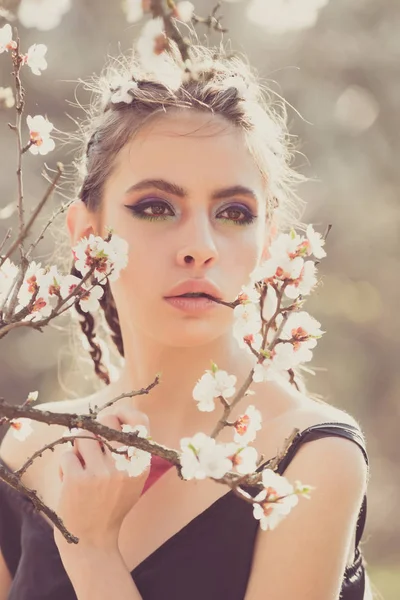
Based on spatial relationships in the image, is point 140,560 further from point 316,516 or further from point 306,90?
point 306,90

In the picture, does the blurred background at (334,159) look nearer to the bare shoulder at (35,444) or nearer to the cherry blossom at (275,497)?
the bare shoulder at (35,444)

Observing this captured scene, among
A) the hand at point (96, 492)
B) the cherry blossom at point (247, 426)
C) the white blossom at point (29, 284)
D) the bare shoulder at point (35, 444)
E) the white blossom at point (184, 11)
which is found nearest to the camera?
the white blossom at point (184, 11)

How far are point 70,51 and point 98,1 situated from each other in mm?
706

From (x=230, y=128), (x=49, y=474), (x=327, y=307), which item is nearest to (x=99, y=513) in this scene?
(x=49, y=474)

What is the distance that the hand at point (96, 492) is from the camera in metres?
1.44

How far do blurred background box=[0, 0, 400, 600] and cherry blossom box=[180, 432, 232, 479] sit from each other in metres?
5.27

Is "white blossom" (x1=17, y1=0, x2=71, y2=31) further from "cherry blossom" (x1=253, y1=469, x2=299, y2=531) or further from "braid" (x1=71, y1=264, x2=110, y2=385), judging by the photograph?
"braid" (x1=71, y1=264, x2=110, y2=385)

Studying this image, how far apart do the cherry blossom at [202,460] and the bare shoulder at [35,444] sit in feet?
3.83

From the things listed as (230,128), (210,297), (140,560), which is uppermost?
(230,128)

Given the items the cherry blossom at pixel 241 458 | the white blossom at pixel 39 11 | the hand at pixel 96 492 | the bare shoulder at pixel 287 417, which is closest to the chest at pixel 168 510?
the bare shoulder at pixel 287 417

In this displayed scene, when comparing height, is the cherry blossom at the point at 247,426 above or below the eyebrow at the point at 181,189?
below

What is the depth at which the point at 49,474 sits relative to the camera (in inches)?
77.0

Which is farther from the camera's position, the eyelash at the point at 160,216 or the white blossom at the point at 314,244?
the eyelash at the point at 160,216

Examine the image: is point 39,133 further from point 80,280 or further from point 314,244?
point 314,244
